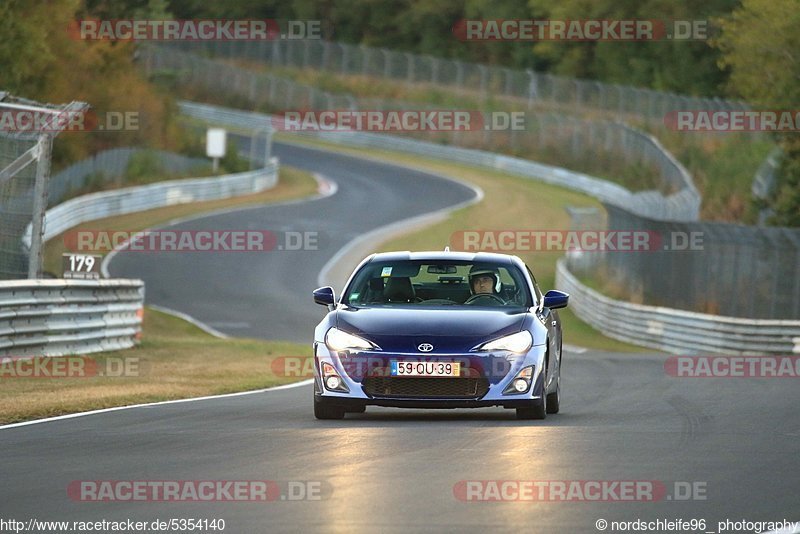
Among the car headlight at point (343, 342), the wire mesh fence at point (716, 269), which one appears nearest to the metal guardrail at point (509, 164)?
→ the wire mesh fence at point (716, 269)

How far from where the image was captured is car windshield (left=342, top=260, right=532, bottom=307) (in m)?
14.1

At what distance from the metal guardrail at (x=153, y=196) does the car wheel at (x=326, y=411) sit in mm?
30079

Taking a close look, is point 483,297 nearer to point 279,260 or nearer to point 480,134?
point 279,260

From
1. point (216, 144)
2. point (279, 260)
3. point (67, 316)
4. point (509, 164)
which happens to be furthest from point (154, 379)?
point (509, 164)

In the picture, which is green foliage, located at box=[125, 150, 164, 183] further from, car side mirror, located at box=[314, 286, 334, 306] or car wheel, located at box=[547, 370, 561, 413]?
car wheel, located at box=[547, 370, 561, 413]

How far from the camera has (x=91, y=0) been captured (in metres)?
68.9

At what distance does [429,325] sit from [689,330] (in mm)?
18330

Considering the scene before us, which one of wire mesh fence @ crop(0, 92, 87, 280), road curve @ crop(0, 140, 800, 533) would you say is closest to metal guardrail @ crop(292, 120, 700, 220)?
wire mesh fence @ crop(0, 92, 87, 280)

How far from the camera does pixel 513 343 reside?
43.2ft

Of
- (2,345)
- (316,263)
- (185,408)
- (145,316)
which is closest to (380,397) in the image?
(185,408)

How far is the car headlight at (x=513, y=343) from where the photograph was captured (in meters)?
13.1

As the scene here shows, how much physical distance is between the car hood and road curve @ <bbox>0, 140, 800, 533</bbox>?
2.15ft

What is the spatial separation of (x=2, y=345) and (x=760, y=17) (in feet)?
104

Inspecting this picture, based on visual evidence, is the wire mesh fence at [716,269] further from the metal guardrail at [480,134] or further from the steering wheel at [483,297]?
the steering wheel at [483,297]
